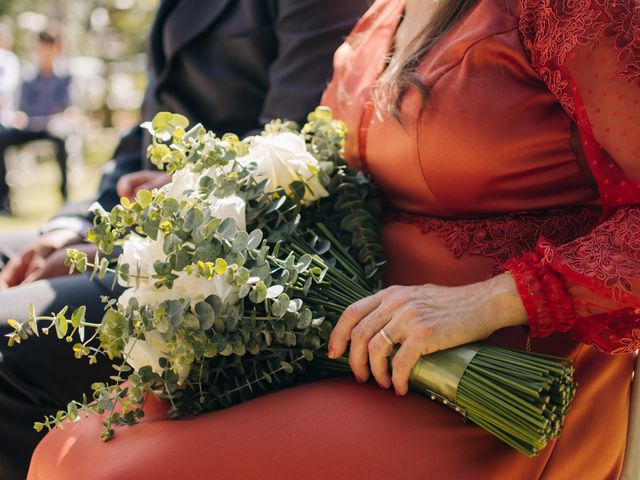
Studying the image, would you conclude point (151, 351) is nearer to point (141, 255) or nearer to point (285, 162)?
point (141, 255)

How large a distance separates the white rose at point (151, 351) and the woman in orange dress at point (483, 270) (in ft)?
0.34

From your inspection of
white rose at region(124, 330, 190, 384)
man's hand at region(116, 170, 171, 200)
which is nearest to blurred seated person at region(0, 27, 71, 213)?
man's hand at region(116, 170, 171, 200)

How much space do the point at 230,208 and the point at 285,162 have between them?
0.75ft

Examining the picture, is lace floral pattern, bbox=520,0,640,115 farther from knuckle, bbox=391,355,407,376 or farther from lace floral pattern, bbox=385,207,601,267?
knuckle, bbox=391,355,407,376

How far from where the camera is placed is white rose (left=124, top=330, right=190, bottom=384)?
1210 mm

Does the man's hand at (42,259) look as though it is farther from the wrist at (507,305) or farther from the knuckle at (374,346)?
the wrist at (507,305)

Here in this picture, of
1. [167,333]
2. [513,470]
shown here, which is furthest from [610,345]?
[167,333]

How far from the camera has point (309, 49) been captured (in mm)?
2182

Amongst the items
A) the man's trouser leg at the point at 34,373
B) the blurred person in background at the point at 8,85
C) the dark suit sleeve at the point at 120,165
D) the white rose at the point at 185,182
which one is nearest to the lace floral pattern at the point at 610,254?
the white rose at the point at 185,182

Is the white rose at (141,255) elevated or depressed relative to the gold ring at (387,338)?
elevated

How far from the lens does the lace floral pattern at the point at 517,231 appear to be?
54.9 inches

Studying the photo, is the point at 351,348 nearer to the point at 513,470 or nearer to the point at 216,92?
the point at 513,470

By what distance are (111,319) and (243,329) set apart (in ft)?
0.72

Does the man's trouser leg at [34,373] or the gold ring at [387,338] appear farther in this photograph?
the man's trouser leg at [34,373]
